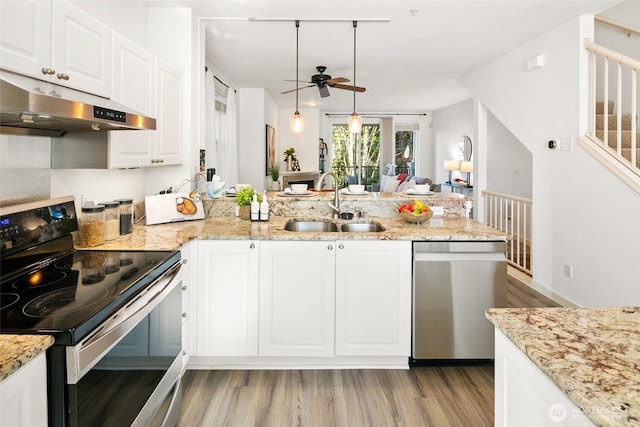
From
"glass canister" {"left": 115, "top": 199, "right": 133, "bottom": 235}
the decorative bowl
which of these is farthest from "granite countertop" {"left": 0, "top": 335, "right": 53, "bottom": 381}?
the decorative bowl

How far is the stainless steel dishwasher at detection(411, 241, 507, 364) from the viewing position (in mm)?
2631

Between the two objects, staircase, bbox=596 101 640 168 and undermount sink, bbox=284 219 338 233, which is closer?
undermount sink, bbox=284 219 338 233

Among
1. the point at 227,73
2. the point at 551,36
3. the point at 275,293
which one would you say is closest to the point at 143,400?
the point at 275,293

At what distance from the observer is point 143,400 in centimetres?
158

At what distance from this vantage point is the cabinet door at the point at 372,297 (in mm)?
2623

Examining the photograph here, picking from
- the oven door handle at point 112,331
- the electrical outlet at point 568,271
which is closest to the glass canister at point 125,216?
the oven door handle at point 112,331

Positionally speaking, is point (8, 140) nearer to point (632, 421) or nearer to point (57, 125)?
point (57, 125)

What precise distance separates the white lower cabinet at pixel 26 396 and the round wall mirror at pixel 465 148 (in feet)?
28.1

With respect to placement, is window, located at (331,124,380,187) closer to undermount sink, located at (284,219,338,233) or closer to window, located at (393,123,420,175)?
window, located at (393,123,420,175)

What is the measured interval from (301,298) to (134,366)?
123cm

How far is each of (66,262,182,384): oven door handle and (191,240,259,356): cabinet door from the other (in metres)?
0.67

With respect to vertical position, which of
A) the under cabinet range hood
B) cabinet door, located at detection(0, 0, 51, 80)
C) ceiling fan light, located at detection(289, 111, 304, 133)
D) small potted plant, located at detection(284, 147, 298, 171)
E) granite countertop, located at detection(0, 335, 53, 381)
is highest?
small potted plant, located at detection(284, 147, 298, 171)

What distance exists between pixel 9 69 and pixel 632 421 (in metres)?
1.97

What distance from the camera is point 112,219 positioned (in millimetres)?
2389
